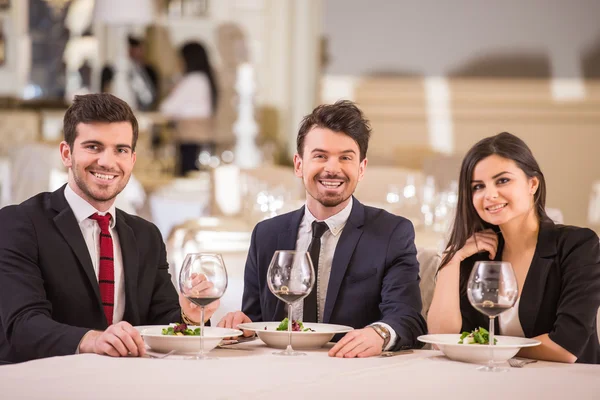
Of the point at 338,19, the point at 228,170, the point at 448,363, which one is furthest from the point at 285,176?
the point at 448,363

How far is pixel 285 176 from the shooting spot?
21.1 ft

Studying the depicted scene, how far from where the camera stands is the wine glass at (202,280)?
2.12 meters

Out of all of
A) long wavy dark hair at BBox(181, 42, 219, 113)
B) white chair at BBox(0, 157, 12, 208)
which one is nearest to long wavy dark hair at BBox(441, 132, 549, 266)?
white chair at BBox(0, 157, 12, 208)

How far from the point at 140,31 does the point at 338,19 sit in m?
2.30

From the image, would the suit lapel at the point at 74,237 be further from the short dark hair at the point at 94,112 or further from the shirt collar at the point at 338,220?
the shirt collar at the point at 338,220

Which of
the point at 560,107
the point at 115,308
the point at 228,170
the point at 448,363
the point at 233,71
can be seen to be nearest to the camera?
the point at 448,363

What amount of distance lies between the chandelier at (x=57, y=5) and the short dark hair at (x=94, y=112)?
340 inches

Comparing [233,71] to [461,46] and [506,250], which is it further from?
[506,250]

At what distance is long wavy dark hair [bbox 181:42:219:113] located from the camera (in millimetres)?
9469

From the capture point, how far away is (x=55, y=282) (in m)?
2.43

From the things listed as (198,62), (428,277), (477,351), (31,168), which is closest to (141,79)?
(198,62)

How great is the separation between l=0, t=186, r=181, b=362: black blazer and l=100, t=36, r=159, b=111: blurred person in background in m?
7.48

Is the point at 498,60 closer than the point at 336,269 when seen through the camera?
No

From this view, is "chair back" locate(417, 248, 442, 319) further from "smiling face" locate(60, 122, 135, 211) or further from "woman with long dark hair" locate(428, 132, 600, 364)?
"smiling face" locate(60, 122, 135, 211)
